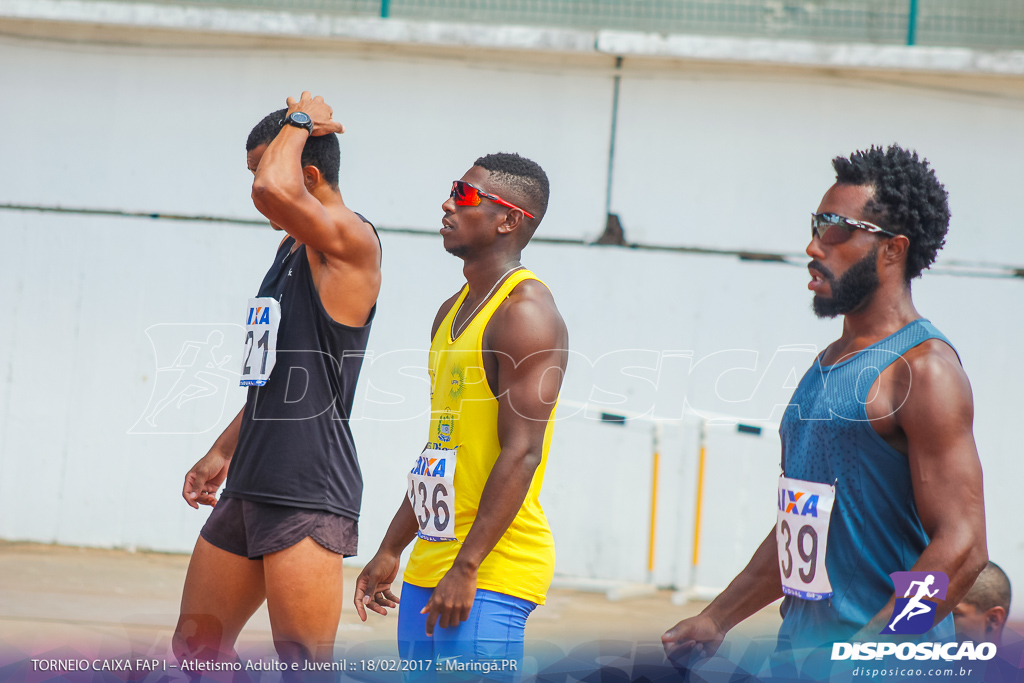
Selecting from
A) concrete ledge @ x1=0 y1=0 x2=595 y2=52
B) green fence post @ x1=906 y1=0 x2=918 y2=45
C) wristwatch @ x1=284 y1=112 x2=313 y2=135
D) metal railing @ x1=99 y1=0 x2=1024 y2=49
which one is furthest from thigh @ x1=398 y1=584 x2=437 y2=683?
green fence post @ x1=906 y1=0 x2=918 y2=45

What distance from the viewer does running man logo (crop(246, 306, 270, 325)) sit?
291 cm

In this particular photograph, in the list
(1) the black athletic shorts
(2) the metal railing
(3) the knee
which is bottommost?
(3) the knee

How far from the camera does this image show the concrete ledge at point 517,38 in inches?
263

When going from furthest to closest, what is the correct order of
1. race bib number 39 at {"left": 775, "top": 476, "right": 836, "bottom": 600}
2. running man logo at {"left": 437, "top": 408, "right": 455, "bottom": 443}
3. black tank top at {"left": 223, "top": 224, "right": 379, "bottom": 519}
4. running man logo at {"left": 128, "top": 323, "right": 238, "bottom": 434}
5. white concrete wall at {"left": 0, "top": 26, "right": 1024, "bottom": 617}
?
running man logo at {"left": 128, "top": 323, "right": 238, "bottom": 434}
white concrete wall at {"left": 0, "top": 26, "right": 1024, "bottom": 617}
black tank top at {"left": 223, "top": 224, "right": 379, "bottom": 519}
running man logo at {"left": 437, "top": 408, "right": 455, "bottom": 443}
race bib number 39 at {"left": 775, "top": 476, "right": 836, "bottom": 600}

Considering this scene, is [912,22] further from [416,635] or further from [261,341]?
[416,635]

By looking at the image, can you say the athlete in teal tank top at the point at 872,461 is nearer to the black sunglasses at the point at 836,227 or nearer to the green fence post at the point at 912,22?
the black sunglasses at the point at 836,227

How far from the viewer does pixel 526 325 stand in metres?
2.49

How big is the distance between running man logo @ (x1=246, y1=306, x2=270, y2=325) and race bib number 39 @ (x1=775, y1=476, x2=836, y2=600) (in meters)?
1.59

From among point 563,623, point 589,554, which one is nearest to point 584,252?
point 589,554

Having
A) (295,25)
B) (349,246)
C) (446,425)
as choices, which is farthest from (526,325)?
(295,25)

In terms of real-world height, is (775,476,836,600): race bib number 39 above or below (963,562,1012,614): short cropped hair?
above

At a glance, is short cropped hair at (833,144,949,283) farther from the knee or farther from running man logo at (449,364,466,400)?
the knee

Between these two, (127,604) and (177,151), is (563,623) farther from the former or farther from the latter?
(177,151)

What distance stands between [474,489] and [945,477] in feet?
3.82
